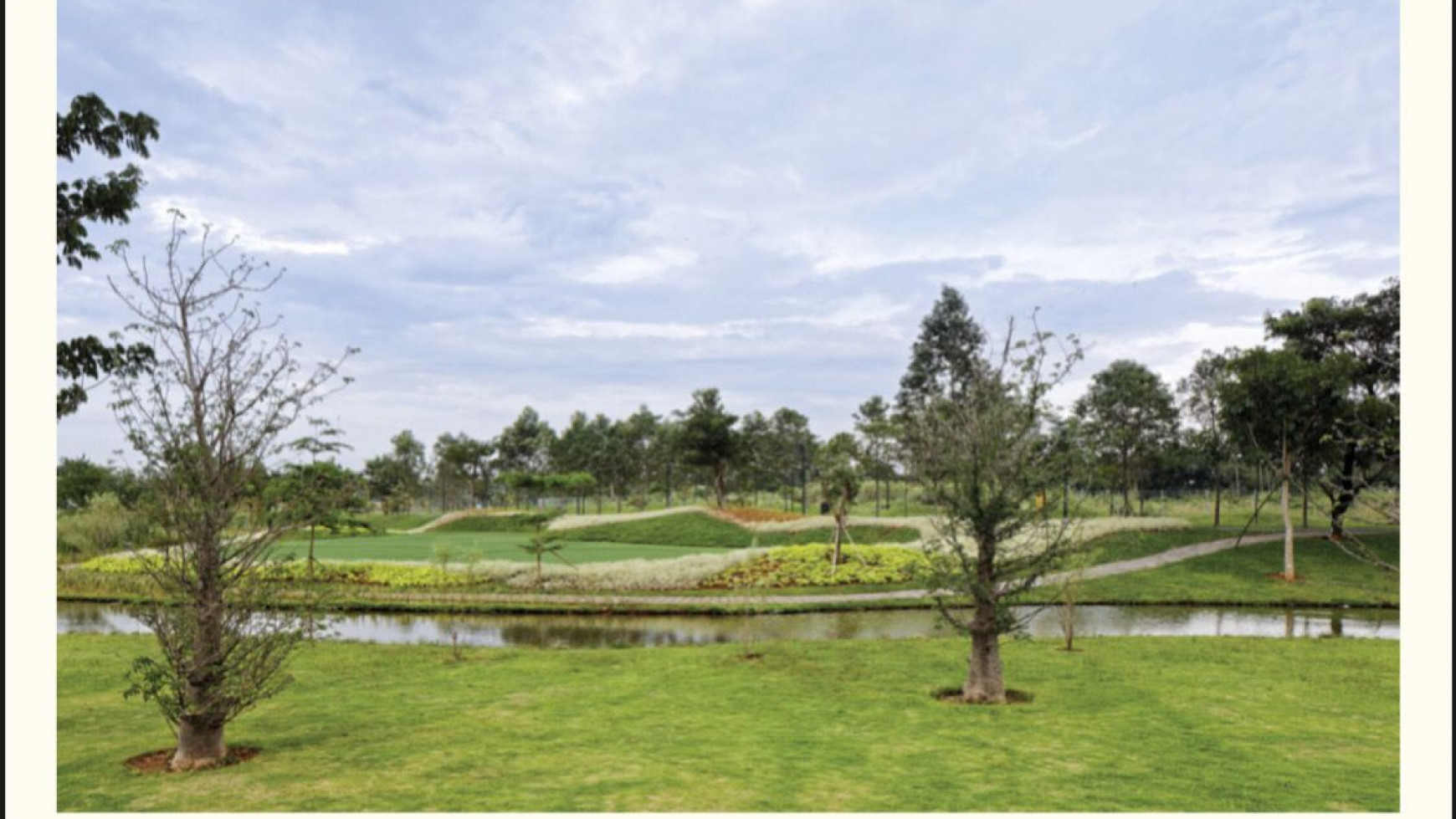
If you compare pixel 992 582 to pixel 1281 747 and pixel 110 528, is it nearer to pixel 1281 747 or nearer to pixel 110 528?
pixel 1281 747

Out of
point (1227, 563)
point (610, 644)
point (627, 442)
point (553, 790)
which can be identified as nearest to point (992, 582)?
point (553, 790)

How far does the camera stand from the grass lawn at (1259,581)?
91.4 ft

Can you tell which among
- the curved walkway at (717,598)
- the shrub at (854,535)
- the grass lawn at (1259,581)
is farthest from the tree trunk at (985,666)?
the shrub at (854,535)

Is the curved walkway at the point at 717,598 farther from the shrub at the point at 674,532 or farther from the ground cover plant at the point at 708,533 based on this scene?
the shrub at the point at 674,532

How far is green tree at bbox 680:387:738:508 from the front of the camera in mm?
61406

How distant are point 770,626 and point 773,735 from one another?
12.3 meters

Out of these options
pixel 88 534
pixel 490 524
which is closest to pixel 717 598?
pixel 88 534

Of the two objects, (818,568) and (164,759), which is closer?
(164,759)

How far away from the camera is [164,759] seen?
10055mm

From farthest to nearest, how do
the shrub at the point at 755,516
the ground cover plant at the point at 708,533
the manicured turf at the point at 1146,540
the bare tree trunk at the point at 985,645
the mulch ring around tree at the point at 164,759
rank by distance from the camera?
1. the shrub at the point at 755,516
2. the ground cover plant at the point at 708,533
3. the manicured turf at the point at 1146,540
4. the bare tree trunk at the point at 985,645
5. the mulch ring around tree at the point at 164,759

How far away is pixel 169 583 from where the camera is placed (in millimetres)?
9766

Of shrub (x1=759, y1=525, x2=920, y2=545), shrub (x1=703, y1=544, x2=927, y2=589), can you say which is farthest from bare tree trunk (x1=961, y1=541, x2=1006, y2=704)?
shrub (x1=759, y1=525, x2=920, y2=545)

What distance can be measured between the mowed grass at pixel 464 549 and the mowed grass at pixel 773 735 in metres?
19.1

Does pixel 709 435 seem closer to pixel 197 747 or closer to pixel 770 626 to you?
pixel 770 626
